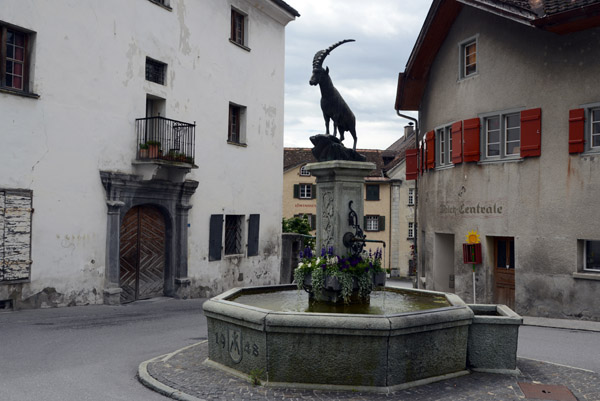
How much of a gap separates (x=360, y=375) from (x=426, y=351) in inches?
38.1

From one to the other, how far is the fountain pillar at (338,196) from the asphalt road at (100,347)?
3255 millimetres

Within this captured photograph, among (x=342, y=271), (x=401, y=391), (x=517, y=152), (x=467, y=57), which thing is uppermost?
(x=467, y=57)

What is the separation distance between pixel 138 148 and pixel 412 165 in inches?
450

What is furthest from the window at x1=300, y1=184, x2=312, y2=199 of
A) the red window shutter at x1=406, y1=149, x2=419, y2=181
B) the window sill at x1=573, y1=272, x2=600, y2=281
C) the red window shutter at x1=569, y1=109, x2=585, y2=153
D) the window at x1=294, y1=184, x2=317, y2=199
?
the window sill at x1=573, y1=272, x2=600, y2=281

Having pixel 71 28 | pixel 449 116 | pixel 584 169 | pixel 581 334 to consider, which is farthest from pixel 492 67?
pixel 71 28

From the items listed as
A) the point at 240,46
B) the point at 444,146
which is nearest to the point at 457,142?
the point at 444,146

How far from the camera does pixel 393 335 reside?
6793 millimetres

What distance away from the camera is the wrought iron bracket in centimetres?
910

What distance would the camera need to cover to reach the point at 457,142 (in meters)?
17.6

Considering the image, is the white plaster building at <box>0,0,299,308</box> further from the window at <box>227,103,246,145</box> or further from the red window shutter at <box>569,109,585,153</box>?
the red window shutter at <box>569,109,585,153</box>

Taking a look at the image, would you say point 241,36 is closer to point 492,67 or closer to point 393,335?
point 492,67

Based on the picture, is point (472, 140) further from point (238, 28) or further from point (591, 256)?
point (238, 28)

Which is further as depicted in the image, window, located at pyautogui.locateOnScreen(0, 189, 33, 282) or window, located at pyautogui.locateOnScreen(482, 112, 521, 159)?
window, located at pyautogui.locateOnScreen(482, 112, 521, 159)

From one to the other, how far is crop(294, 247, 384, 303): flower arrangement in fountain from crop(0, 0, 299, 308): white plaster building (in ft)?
23.4
